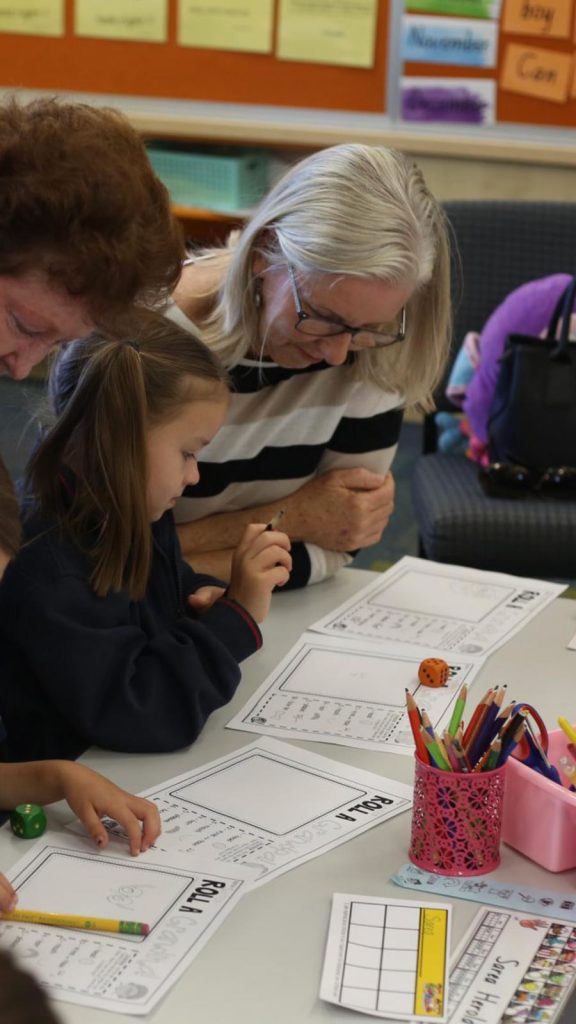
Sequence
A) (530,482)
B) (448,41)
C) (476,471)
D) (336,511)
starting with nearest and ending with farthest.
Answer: (336,511) < (530,482) < (476,471) < (448,41)

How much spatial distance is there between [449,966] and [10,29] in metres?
3.52

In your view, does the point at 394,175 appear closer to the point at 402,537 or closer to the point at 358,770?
the point at 358,770

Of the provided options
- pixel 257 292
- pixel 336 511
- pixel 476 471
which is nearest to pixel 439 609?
pixel 336 511

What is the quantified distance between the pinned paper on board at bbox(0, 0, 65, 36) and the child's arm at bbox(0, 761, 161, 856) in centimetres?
313

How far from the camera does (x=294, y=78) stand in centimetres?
373

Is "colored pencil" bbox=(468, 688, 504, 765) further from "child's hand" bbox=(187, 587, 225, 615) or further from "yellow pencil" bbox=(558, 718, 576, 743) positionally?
"child's hand" bbox=(187, 587, 225, 615)

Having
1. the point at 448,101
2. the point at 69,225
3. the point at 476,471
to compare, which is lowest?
the point at 476,471

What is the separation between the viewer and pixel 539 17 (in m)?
3.51

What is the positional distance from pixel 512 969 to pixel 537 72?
3095 millimetres

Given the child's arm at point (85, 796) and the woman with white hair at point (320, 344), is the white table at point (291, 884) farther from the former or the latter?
the woman with white hair at point (320, 344)

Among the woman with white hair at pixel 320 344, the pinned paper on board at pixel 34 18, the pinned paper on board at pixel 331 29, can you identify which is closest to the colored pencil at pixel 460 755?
the woman with white hair at pixel 320 344

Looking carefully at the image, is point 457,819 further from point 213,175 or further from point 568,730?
point 213,175

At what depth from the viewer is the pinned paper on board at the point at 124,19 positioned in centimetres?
375

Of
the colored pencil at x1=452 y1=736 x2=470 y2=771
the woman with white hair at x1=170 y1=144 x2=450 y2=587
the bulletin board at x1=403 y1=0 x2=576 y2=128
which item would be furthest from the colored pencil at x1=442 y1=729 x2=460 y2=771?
the bulletin board at x1=403 y1=0 x2=576 y2=128
